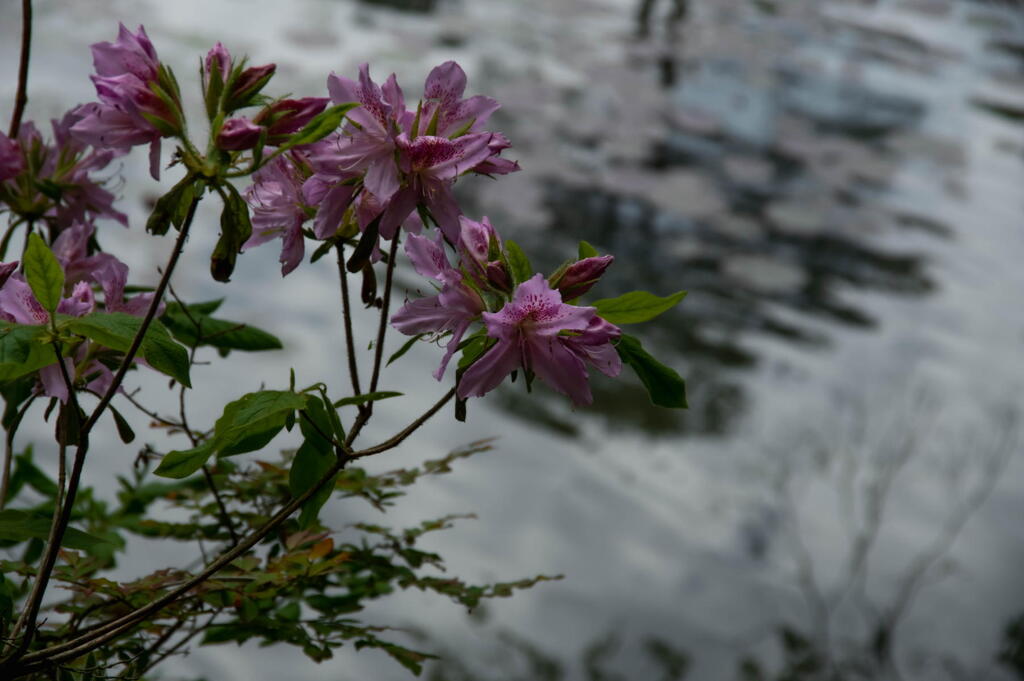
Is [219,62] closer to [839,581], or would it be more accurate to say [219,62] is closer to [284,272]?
[284,272]

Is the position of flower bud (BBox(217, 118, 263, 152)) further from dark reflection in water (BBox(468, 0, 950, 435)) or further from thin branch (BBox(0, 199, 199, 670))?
dark reflection in water (BBox(468, 0, 950, 435))

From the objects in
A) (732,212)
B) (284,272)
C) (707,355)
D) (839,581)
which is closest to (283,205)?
(284,272)

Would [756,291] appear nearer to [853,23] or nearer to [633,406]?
[633,406]

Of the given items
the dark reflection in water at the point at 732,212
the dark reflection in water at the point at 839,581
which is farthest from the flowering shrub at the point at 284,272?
the dark reflection in water at the point at 732,212

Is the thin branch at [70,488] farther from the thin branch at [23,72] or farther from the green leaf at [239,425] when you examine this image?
the thin branch at [23,72]

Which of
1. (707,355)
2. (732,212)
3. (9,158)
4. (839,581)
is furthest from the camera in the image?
(732,212)

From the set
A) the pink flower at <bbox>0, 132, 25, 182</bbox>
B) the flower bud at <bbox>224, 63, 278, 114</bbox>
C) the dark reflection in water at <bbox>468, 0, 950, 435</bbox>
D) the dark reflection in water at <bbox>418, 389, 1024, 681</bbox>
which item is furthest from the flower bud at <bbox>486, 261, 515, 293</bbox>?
the dark reflection in water at <bbox>468, 0, 950, 435</bbox>
